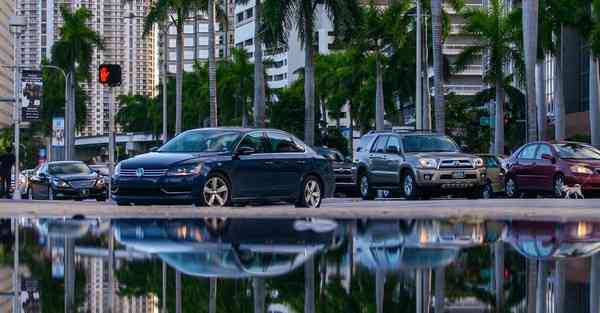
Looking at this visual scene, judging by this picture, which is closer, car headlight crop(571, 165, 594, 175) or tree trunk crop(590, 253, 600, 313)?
tree trunk crop(590, 253, 600, 313)

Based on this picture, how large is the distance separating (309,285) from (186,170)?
44.0 ft

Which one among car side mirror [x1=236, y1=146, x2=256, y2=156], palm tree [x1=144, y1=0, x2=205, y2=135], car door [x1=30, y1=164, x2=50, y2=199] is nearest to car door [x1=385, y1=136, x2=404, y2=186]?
car side mirror [x1=236, y1=146, x2=256, y2=156]

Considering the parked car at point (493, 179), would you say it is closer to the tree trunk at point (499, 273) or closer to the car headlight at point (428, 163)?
the car headlight at point (428, 163)

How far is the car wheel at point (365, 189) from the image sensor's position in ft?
117

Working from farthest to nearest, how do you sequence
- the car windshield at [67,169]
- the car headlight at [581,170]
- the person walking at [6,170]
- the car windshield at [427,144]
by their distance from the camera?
the car windshield at [67,169]
the person walking at [6,170]
the car headlight at [581,170]
the car windshield at [427,144]

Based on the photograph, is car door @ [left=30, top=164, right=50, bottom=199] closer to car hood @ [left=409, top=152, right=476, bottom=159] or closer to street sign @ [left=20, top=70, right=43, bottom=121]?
street sign @ [left=20, top=70, right=43, bottom=121]

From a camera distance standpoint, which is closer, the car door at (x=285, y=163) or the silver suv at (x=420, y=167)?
the car door at (x=285, y=163)

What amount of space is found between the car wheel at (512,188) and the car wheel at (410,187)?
4880mm

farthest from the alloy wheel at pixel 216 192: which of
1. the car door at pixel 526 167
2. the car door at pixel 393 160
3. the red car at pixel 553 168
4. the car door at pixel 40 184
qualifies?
the car door at pixel 40 184

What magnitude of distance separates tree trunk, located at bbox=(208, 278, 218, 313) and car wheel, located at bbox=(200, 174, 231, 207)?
13.3 m

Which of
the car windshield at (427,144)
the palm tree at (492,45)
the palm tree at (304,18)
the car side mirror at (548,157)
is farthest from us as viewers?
the palm tree at (492,45)

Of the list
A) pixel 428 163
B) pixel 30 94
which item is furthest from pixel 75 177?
pixel 428 163

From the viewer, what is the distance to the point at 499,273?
10.1 m

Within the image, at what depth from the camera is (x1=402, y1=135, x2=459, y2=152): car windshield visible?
3359cm
